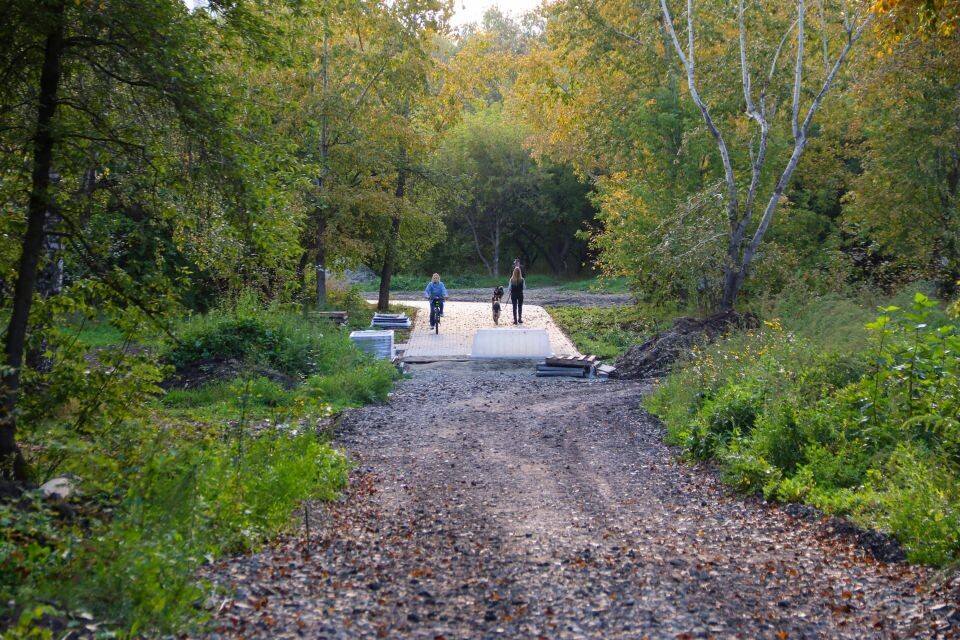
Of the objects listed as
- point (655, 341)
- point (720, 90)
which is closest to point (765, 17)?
point (720, 90)

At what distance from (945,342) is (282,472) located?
569 centimetres

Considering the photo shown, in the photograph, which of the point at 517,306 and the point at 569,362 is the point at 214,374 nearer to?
the point at 569,362

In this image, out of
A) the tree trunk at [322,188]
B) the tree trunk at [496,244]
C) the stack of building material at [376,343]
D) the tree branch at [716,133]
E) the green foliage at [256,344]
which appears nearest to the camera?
the green foliage at [256,344]

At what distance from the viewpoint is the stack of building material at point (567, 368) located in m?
18.0

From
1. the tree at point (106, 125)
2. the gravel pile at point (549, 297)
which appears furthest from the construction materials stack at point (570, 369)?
the gravel pile at point (549, 297)

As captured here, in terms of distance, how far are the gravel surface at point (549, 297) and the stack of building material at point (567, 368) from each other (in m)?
14.0

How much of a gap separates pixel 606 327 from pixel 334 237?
819cm

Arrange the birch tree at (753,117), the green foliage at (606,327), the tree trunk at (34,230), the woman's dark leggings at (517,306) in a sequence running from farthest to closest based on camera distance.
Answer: the woman's dark leggings at (517,306), the green foliage at (606,327), the birch tree at (753,117), the tree trunk at (34,230)

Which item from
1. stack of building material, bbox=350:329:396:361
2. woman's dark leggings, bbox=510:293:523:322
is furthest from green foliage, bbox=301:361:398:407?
woman's dark leggings, bbox=510:293:523:322

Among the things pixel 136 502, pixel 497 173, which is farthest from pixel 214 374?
pixel 497 173

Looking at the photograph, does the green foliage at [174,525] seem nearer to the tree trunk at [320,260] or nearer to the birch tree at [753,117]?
the birch tree at [753,117]

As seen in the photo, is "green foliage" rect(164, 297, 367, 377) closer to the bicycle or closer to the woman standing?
the bicycle

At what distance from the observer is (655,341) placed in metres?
18.5

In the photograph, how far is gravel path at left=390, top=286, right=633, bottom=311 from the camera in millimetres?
36031
